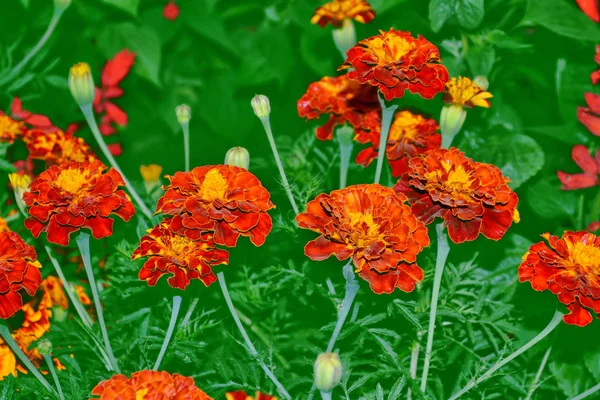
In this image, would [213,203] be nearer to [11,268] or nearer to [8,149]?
[11,268]

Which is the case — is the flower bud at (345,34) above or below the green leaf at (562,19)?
above

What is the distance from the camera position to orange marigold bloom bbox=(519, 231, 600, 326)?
0.84m

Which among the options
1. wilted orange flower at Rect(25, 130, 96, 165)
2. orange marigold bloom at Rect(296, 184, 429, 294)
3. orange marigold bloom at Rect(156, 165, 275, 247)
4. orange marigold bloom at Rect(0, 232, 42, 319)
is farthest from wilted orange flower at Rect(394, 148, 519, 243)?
wilted orange flower at Rect(25, 130, 96, 165)

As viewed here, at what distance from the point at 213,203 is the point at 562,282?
0.37m

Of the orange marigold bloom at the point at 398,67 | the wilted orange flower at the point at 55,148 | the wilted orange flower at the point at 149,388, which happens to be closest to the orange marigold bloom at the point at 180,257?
the wilted orange flower at the point at 149,388

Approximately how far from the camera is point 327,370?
2.37ft

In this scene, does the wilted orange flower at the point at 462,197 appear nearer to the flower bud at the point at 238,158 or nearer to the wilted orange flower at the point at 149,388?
the flower bud at the point at 238,158

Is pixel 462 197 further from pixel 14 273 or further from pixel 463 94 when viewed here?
pixel 14 273

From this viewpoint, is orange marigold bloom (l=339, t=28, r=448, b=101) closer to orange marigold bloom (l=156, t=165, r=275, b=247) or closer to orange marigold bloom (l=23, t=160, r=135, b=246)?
orange marigold bloom (l=156, t=165, r=275, b=247)

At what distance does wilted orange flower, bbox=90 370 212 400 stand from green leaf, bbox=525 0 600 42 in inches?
31.4

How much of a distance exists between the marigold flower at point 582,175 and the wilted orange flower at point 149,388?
761 mm

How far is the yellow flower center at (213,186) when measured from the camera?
2.78 feet

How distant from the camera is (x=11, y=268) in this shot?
85cm

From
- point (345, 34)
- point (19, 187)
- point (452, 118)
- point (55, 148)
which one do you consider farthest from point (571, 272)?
point (55, 148)
